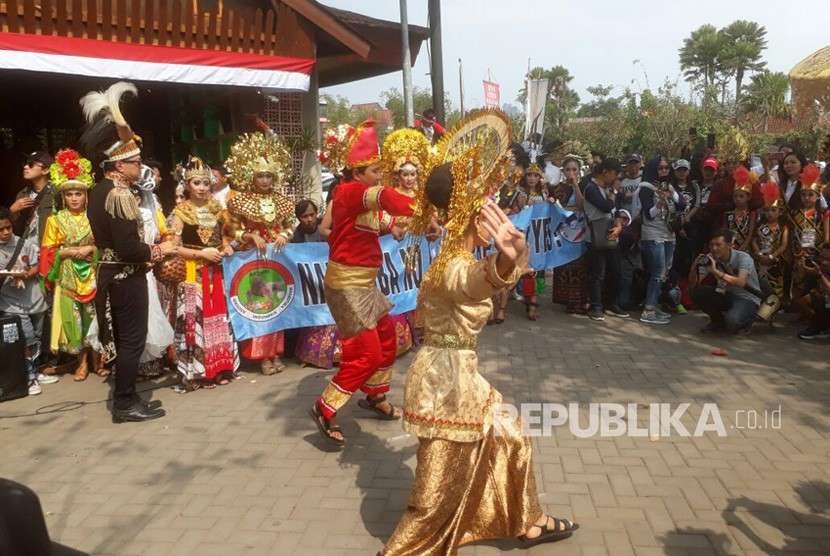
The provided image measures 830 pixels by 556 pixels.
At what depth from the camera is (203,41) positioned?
6.77m

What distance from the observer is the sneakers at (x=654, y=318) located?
24.9ft

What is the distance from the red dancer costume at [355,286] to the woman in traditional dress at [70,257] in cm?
265

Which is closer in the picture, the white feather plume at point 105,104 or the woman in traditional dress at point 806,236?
the white feather plume at point 105,104

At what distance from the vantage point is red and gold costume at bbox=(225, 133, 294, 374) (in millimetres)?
5641

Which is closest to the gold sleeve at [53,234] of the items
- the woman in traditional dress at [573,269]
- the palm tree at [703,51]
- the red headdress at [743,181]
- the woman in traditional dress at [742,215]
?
the woman in traditional dress at [573,269]

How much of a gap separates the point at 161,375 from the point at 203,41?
3480mm

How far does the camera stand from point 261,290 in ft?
19.3

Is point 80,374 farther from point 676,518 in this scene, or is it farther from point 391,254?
point 676,518

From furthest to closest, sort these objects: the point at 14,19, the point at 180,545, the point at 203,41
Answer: the point at 203,41 < the point at 14,19 < the point at 180,545

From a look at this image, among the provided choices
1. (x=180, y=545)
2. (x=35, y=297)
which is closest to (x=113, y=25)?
(x=35, y=297)

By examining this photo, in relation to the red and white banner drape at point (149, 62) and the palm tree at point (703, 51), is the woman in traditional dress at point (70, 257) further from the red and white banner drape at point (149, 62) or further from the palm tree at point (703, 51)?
the palm tree at point (703, 51)

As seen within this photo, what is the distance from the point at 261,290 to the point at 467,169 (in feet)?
11.9

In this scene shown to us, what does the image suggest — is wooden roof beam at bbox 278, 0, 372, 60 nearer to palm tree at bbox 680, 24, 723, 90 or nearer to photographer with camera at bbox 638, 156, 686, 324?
photographer with camera at bbox 638, 156, 686, 324

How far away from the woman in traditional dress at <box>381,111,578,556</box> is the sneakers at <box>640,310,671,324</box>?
5.15 m
